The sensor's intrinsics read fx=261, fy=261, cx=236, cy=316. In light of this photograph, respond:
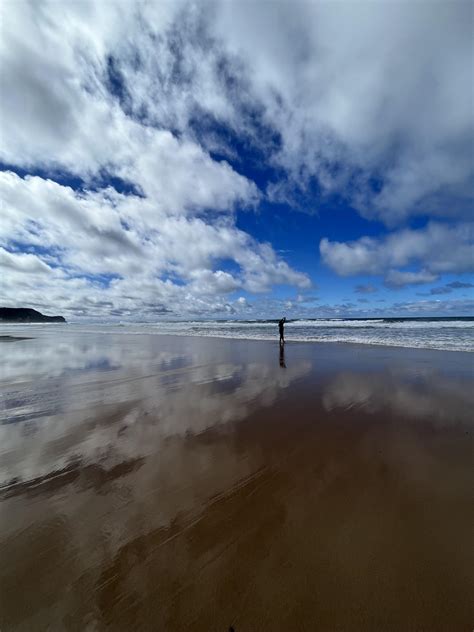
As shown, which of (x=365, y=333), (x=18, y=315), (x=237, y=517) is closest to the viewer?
(x=237, y=517)

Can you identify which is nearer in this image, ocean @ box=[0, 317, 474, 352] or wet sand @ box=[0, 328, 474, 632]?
wet sand @ box=[0, 328, 474, 632]

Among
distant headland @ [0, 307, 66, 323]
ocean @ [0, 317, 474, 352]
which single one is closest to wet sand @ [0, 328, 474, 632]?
ocean @ [0, 317, 474, 352]

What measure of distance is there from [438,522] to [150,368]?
1044cm

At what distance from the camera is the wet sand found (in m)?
2.12

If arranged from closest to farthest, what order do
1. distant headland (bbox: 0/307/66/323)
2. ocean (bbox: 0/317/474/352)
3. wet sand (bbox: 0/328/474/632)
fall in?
wet sand (bbox: 0/328/474/632)
ocean (bbox: 0/317/474/352)
distant headland (bbox: 0/307/66/323)

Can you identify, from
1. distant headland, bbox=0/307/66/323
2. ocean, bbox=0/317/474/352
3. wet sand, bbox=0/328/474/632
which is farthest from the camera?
distant headland, bbox=0/307/66/323

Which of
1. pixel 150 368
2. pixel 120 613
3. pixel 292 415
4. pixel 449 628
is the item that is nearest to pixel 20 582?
pixel 120 613

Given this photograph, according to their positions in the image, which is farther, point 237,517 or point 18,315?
point 18,315

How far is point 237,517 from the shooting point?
9.82 ft

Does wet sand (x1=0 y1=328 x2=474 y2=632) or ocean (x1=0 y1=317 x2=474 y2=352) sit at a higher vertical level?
ocean (x1=0 y1=317 x2=474 y2=352)

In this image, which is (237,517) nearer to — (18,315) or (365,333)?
(365,333)

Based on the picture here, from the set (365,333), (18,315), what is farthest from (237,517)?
(18,315)

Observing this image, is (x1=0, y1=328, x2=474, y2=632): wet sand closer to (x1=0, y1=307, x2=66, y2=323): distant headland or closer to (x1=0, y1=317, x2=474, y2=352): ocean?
(x1=0, y1=317, x2=474, y2=352): ocean

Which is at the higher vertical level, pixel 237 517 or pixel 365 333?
pixel 365 333
